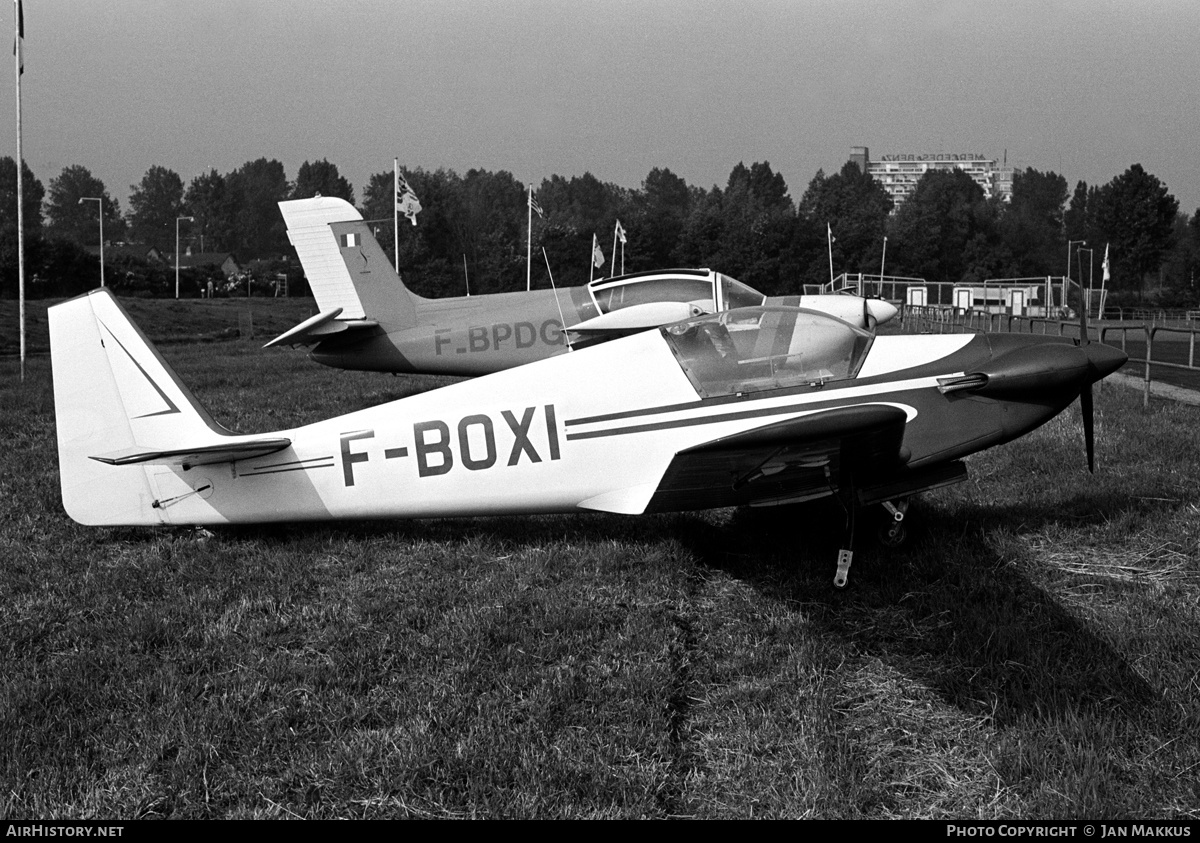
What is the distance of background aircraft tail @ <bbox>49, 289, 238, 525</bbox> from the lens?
251 inches

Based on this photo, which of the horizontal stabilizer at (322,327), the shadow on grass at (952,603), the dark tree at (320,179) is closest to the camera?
the shadow on grass at (952,603)

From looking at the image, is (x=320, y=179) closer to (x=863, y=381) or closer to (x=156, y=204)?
(x=156, y=204)

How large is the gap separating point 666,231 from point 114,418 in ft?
262

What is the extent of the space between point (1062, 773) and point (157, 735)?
11.8ft

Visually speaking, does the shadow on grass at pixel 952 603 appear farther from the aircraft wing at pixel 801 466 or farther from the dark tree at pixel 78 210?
the dark tree at pixel 78 210

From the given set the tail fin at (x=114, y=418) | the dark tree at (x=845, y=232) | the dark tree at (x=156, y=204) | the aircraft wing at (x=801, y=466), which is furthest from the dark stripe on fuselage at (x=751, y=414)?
the dark tree at (x=156, y=204)

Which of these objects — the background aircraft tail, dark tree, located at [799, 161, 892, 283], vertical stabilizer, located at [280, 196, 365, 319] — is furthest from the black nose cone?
dark tree, located at [799, 161, 892, 283]

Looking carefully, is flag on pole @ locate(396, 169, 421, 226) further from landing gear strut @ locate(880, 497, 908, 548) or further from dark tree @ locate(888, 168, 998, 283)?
dark tree @ locate(888, 168, 998, 283)

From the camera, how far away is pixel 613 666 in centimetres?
472

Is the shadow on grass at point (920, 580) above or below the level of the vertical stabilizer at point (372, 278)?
below

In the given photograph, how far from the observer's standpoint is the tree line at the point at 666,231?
7138 centimetres

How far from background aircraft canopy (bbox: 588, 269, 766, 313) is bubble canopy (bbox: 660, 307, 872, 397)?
668 centimetres

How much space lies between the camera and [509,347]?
43.8 ft
